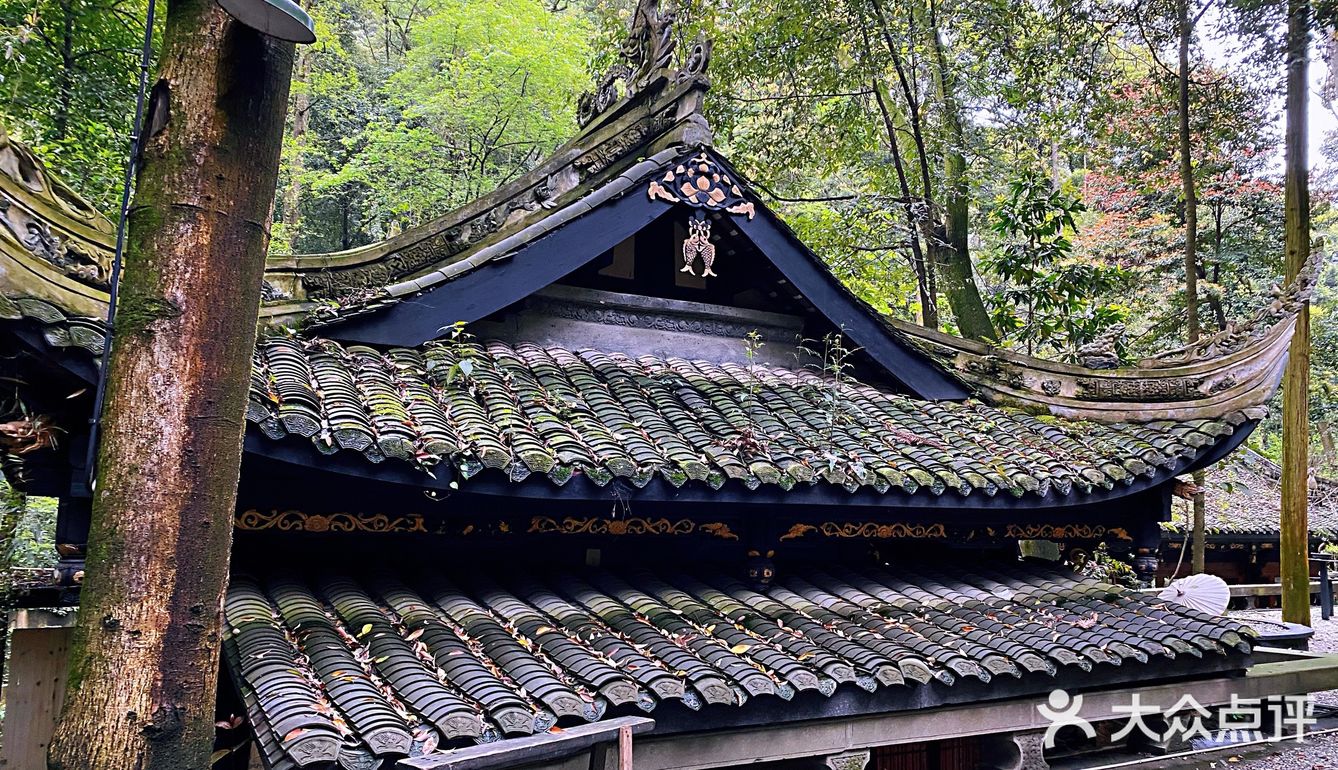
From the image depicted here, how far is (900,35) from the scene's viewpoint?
13.4 m

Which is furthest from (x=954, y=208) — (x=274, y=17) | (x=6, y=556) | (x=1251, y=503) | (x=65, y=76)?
(x=1251, y=503)

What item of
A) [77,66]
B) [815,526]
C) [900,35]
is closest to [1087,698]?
[815,526]

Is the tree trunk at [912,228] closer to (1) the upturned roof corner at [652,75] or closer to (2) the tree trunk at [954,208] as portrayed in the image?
(2) the tree trunk at [954,208]

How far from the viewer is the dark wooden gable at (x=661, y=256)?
577 cm

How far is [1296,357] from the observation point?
10422mm

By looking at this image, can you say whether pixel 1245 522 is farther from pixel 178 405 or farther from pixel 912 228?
pixel 178 405

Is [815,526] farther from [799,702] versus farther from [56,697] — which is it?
[56,697]

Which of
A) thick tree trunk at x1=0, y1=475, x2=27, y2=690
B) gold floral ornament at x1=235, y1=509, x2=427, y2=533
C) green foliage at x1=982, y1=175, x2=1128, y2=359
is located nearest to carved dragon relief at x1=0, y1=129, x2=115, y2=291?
gold floral ornament at x1=235, y1=509, x2=427, y2=533

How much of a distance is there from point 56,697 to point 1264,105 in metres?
16.2

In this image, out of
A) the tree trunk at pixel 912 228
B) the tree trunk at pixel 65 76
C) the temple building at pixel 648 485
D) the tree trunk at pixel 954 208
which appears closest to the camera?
the temple building at pixel 648 485

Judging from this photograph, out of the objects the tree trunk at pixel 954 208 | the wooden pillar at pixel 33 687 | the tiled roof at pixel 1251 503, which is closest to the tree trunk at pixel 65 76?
the wooden pillar at pixel 33 687

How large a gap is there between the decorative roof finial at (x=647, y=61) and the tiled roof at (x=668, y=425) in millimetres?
2349

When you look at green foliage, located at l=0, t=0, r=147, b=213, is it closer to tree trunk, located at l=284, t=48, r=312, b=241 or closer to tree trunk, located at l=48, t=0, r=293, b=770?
tree trunk, located at l=284, t=48, r=312, b=241

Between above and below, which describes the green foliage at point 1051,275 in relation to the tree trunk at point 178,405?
above
